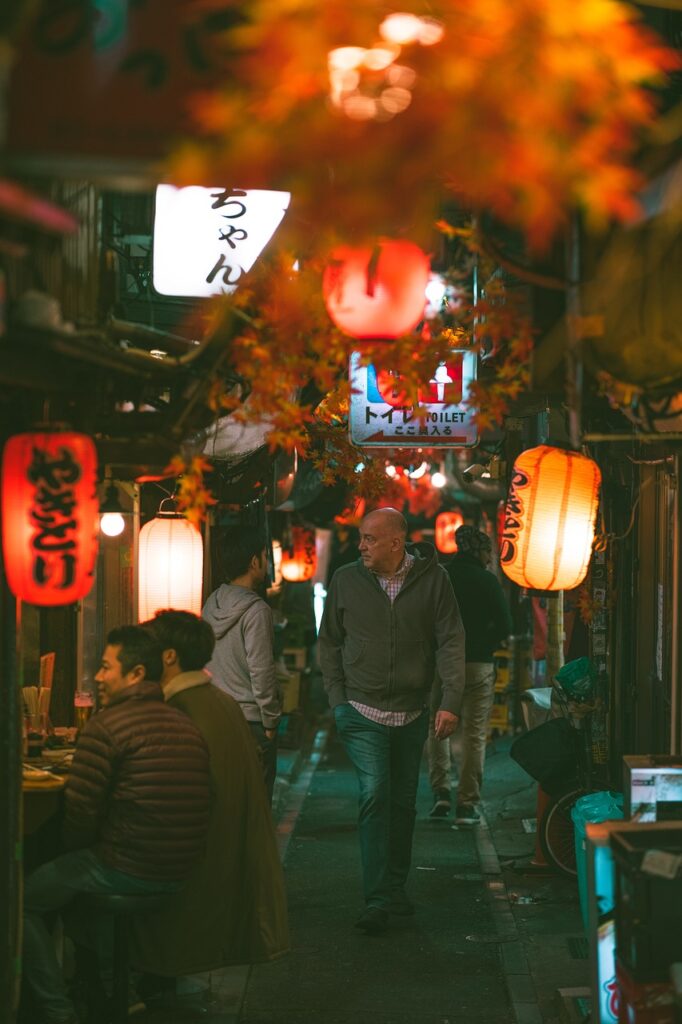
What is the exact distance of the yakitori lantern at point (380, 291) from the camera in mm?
6562

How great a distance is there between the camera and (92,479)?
6754 mm

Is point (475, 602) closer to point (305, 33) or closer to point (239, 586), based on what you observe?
point (239, 586)

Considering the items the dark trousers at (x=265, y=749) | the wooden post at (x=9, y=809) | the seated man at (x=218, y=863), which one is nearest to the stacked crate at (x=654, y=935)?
the seated man at (x=218, y=863)

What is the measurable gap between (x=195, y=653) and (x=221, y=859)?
118 centimetres

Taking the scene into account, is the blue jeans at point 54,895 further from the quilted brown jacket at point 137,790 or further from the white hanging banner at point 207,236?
the white hanging banner at point 207,236

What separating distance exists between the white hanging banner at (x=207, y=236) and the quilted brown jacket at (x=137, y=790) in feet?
15.1

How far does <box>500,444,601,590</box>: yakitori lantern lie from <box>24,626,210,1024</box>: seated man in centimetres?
298

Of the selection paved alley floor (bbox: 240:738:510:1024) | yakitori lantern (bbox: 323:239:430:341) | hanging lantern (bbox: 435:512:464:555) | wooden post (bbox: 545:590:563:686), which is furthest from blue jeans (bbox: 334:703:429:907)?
hanging lantern (bbox: 435:512:464:555)

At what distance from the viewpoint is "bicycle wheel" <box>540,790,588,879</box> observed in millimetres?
11180

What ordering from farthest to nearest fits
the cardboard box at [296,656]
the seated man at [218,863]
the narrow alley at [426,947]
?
the cardboard box at [296,656] → the narrow alley at [426,947] → the seated man at [218,863]

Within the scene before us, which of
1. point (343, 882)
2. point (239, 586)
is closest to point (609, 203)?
point (239, 586)

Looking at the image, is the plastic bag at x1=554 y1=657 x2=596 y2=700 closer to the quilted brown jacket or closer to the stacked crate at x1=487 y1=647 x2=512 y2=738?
the quilted brown jacket

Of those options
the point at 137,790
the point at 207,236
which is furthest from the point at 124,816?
the point at 207,236

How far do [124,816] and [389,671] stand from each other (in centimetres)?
347
